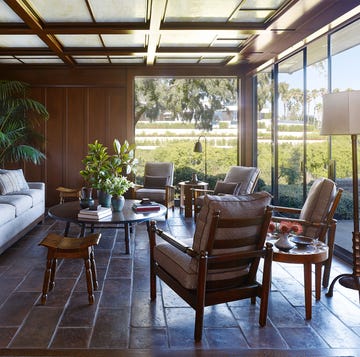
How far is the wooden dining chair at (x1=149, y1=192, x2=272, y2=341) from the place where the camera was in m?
2.33

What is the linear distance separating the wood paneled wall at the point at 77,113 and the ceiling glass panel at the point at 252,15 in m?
2.74

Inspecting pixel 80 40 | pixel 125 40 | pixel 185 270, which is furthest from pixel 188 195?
pixel 185 270

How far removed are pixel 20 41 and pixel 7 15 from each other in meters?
1.20

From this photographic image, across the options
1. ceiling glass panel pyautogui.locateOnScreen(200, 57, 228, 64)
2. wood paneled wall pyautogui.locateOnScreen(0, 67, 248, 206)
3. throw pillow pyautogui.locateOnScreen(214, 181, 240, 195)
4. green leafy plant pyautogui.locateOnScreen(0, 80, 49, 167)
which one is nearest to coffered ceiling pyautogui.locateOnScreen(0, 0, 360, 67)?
ceiling glass panel pyautogui.locateOnScreen(200, 57, 228, 64)

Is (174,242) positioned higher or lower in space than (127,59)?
lower

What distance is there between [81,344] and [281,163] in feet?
14.3

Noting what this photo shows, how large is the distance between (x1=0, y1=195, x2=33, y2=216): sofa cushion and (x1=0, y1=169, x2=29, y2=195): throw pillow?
11.1 inches

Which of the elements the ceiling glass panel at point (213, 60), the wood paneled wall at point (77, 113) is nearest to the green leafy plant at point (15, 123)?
the wood paneled wall at point (77, 113)

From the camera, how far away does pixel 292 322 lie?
8.68ft

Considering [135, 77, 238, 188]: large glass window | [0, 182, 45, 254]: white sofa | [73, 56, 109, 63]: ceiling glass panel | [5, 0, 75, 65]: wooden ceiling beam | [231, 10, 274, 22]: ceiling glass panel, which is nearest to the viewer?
[5, 0, 75, 65]: wooden ceiling beam

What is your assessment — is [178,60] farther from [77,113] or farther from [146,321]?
[146,321]

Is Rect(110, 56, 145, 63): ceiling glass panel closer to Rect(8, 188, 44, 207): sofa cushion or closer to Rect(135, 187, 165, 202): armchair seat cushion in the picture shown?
Rect(135, 187, 165, 202): armchair seat cushion

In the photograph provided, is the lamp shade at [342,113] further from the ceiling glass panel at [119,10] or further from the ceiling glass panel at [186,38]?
the ceiling glass panel at [186,38]

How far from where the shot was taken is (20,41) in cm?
552
